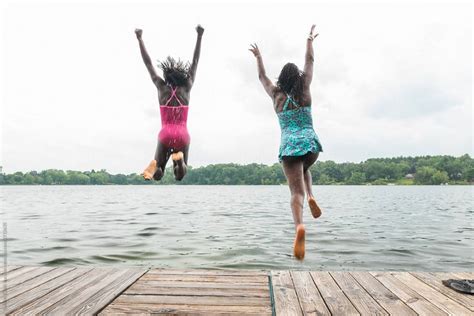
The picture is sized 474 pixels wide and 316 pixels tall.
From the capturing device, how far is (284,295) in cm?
603

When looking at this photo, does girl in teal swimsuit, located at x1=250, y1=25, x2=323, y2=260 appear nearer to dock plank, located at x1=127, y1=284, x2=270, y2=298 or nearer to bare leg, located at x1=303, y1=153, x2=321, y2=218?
bare leg, located at x1=303, y1=153, x2=321, y2=218

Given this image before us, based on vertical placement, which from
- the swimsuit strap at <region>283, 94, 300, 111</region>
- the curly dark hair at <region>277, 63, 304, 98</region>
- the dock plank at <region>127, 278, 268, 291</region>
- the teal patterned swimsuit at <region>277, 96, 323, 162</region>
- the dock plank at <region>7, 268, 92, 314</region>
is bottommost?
the dock plank at <region>7, 268, 92, 314</region>

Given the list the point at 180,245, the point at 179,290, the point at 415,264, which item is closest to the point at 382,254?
the point at 415,264

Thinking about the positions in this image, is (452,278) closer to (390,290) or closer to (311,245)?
(390,290)

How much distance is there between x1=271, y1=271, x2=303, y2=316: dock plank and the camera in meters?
5.43

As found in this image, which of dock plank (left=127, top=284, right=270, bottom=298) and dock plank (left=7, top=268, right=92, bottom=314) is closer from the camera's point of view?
dock plank (left=7, top=268, right=92, bottom=314)

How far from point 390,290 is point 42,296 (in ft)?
16.8

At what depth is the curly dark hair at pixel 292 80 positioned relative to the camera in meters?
5.27

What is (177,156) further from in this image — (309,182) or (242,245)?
(242,245)

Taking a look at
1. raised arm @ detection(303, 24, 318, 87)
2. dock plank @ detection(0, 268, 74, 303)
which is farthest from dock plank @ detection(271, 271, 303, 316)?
dock plank @ detection(0, 268, 74, 303)

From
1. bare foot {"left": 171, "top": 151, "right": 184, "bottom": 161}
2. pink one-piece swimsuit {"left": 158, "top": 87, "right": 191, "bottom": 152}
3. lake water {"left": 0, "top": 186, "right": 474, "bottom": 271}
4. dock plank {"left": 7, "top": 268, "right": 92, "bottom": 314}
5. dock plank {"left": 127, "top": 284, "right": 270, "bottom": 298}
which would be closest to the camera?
pink one-piece swimsuit {"left": 158, "top": 87, "right": 191, "bottom": 152}

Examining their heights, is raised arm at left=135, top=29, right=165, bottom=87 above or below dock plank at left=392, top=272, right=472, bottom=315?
above

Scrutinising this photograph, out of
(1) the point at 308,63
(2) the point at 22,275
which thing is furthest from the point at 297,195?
(2) the point at 22,275

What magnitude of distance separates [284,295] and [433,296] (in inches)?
85.0
